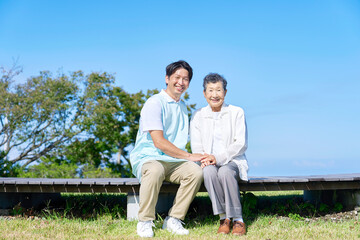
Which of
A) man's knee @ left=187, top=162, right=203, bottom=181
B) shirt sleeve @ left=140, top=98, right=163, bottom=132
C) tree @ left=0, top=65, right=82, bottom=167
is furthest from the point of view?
tree @ left=0, top=65, right=82, bottom=167

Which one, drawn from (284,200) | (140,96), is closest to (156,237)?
(284,200)

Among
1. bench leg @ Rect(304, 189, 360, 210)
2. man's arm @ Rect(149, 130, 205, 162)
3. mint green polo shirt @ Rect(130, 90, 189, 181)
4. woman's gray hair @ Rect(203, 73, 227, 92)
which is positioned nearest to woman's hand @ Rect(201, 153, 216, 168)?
man's arm @ Rect(149, 130, 205, 162)

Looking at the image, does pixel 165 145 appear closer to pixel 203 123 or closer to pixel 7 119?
pixel 203 123

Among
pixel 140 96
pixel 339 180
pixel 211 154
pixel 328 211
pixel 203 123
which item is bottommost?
pixel 328 211

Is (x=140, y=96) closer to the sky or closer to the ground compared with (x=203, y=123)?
closer to the sky

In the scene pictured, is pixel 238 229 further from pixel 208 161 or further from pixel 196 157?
pixel 196 157

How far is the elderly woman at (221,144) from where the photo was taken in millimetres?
3752

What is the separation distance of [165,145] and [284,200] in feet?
9.59

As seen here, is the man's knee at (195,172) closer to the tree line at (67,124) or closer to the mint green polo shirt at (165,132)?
the mint green polo shirt at (165,132)

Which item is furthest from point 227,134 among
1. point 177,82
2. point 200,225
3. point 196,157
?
point 200,225

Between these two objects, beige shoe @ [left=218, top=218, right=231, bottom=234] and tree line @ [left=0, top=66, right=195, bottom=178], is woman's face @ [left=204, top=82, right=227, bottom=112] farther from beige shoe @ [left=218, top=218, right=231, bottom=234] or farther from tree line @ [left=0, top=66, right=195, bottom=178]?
tree line @ [left=0, top=66, right=195, bottom=178]

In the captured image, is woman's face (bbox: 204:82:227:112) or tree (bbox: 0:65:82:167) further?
tree (bbox: 0:65:82:167)

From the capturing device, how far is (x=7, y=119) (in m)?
13.7

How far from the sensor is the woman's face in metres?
4.12
